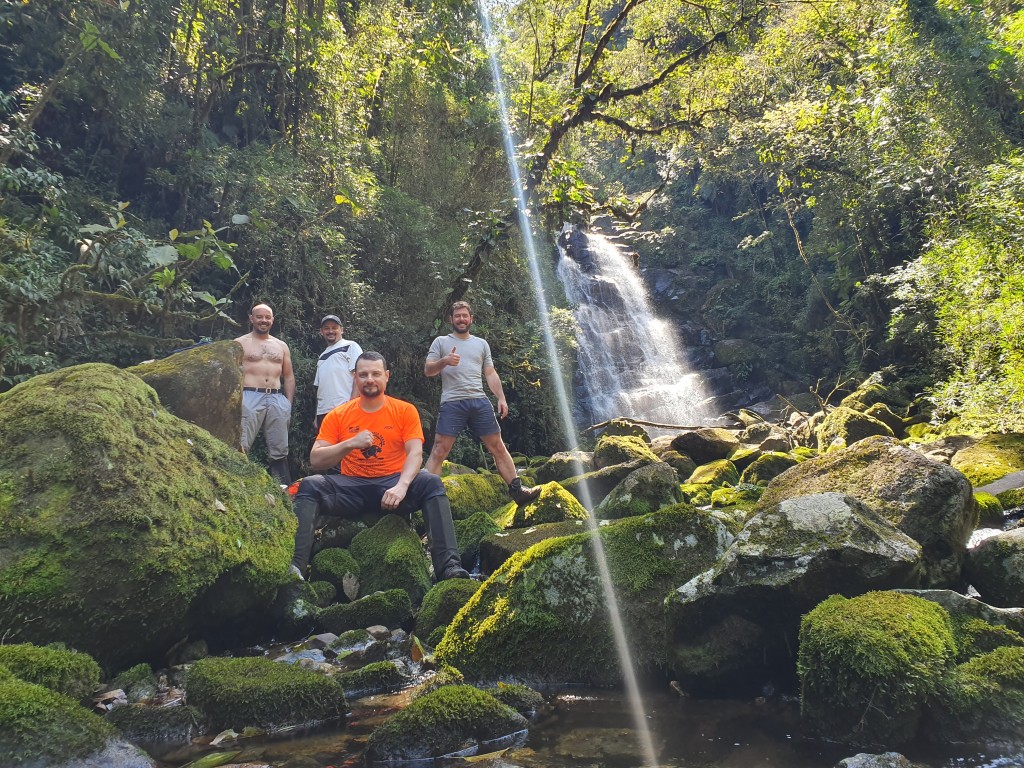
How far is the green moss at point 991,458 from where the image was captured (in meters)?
7.69

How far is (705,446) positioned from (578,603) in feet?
27.5

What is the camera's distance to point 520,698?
339cm

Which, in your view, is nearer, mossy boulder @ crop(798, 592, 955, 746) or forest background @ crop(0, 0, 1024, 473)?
mossy boulder @ crop(798, 592, 955, 746)

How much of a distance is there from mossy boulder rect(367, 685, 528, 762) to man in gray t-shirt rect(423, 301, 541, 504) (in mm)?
4154

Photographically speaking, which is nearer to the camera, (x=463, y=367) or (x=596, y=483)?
(x=463, y=367)

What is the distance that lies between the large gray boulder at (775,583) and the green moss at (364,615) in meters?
2.12

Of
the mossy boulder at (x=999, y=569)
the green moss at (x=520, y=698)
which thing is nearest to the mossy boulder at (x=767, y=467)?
the mossy boulder at (x=999, y=569)

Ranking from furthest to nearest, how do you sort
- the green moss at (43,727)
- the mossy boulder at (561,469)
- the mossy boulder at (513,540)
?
the mossy boulder at (561,469) < the mossy boulder at (513,540) < the green moss at (43,727)

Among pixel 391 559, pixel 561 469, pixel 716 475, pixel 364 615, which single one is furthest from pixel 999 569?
pixel 561 469

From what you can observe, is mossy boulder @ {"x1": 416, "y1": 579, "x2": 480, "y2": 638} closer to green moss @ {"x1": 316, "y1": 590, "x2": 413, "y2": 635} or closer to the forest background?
green moss @ {"x1": 316, "y1": 590, "x2": 413, "y2": 635}

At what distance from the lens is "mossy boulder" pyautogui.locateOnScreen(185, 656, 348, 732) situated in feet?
10.4

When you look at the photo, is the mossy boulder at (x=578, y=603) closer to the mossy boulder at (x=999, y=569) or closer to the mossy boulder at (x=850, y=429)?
the mossy boulder at (x=999, y=569)

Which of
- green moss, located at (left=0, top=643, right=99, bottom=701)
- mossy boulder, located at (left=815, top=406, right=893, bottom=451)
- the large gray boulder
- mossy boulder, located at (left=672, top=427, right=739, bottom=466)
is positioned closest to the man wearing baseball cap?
green moss, located at (left=0, top=643, right=99, bottom=701)

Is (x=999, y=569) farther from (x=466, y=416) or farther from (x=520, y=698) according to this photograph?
(x=466, y=416)
